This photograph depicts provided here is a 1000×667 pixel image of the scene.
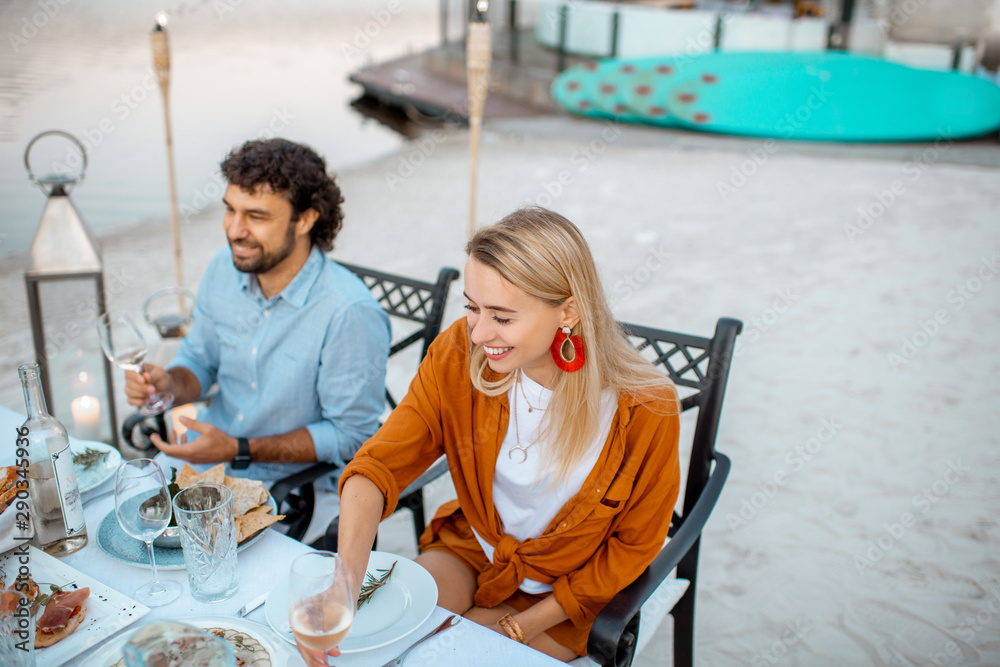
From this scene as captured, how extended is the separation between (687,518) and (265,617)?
0.92 m

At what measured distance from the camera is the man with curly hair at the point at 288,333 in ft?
6.58

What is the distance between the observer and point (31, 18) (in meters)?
20.4

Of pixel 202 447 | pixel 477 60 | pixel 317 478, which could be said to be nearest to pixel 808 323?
pixel 477 60

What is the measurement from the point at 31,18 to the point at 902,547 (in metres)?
24.5

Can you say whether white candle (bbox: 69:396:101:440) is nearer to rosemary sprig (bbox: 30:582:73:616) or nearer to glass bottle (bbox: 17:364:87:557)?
glass bottle (bbox: 17:364:87:557)

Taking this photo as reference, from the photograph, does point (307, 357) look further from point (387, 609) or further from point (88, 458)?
point (387, 609)

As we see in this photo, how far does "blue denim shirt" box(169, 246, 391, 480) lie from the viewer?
2.02m

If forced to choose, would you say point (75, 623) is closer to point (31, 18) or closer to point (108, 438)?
point (108, 438)

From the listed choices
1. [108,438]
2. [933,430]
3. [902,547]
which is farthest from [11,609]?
[933,430]

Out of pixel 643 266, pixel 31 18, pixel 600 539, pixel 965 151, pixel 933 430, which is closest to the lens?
pixel 600 539

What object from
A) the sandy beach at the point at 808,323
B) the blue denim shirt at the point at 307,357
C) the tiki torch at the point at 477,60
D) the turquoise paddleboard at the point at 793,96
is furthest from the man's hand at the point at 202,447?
the turquoise paddleboard at the point at 793,96

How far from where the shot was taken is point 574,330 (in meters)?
1.57

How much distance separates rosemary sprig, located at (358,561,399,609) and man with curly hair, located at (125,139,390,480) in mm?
717

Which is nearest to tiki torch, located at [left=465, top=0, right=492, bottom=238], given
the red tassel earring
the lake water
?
the red tassel earring
